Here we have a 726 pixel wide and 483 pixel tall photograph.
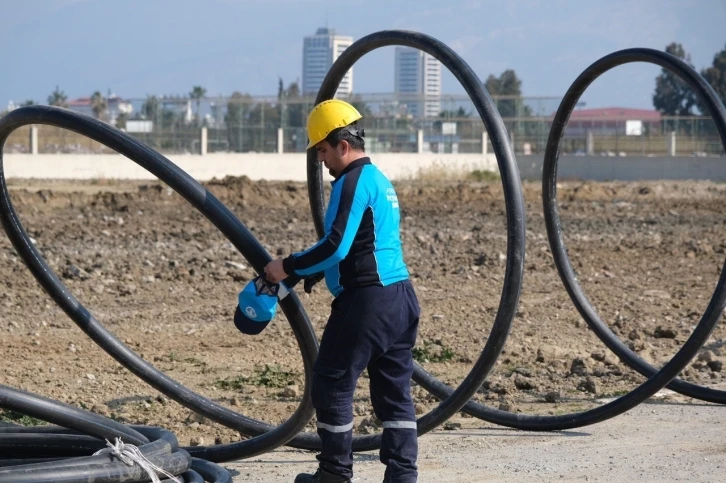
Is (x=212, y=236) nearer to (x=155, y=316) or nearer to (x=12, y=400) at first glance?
(x=155, y=316)

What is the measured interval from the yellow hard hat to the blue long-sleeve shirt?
187 millimetres

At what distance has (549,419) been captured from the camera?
6551 millimetres

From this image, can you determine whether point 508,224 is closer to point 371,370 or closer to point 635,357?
point 371,370

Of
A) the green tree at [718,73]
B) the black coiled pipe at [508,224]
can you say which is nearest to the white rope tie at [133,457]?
the black coiled pipe at [508,224]

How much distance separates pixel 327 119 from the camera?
482 centimetres

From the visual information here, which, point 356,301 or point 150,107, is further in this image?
point 150,107

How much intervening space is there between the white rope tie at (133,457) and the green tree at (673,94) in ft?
330

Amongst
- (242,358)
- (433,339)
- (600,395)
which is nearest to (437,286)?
(433,339)

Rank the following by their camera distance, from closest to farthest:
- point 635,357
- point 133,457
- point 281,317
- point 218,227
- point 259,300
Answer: point 133,457
point 259,300
point 218,227
point 635,357
point 281,317

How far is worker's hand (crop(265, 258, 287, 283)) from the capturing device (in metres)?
4.79

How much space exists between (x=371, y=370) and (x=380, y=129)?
4502cm

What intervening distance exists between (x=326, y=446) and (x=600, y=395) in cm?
348

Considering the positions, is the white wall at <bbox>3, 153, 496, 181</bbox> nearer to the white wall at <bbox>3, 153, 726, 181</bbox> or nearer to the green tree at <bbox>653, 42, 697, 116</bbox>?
the white wall at <bbox>3, 153, 726, 181</bbox>

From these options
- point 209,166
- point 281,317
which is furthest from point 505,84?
point 281,317
